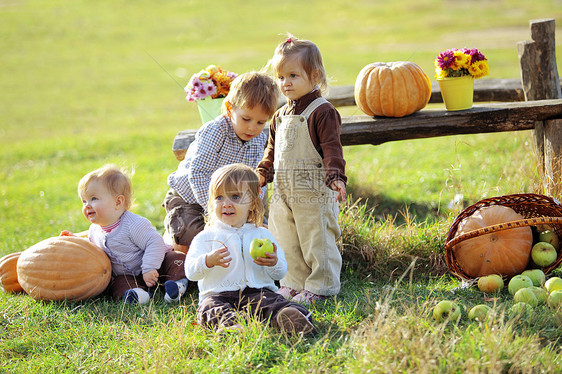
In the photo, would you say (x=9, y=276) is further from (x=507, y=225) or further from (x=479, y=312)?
(x=507, y=225)

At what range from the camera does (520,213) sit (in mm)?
4863

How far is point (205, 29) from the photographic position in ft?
119

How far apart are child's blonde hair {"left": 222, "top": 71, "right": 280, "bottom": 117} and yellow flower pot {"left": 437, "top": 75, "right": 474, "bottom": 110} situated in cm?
179

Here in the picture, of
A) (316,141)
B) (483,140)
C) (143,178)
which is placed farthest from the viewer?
(143,178)

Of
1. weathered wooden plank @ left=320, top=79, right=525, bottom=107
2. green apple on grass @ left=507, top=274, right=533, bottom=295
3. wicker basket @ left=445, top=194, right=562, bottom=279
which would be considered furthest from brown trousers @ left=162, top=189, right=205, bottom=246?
weathered wooden plank @ left=320, top=79, right=525, bottom=107

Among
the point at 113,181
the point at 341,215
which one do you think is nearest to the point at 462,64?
the point at 341,215

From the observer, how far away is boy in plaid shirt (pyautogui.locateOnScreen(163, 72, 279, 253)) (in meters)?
4.53

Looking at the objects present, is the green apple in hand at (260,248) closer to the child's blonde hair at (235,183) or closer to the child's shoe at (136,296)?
the child's blonde hair at (235,183)

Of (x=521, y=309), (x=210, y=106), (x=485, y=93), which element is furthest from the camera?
(x=485, y=93)

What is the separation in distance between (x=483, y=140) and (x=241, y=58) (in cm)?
→ 1644

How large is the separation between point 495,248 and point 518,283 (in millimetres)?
391

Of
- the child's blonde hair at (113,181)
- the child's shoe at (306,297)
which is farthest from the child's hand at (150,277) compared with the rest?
the child's shoe at (306,297)

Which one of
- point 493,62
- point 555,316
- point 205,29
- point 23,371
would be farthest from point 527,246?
point 205,29

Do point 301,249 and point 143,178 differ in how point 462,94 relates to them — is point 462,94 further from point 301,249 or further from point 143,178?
point 143,178
